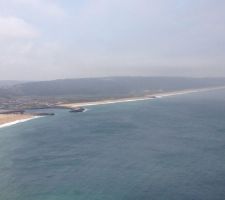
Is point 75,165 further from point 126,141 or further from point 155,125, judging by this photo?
point 155,125

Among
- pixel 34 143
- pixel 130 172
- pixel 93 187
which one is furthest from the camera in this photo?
pixel 34 143

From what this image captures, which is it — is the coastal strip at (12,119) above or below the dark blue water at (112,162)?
above

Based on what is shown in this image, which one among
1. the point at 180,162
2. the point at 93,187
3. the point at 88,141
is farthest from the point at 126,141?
the point at 93,187

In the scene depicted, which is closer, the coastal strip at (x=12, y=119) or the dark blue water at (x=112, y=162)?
the dark blue water at (x=112, y=162)

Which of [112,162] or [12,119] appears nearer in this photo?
[112,162]

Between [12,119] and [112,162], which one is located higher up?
[12,119]

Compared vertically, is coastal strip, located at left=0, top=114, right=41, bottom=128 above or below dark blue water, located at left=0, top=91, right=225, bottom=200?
above

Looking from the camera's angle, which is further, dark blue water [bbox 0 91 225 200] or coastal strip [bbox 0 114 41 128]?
coastal strip [bbox 0 114 41 128]

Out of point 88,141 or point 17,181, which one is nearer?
point 17,181
